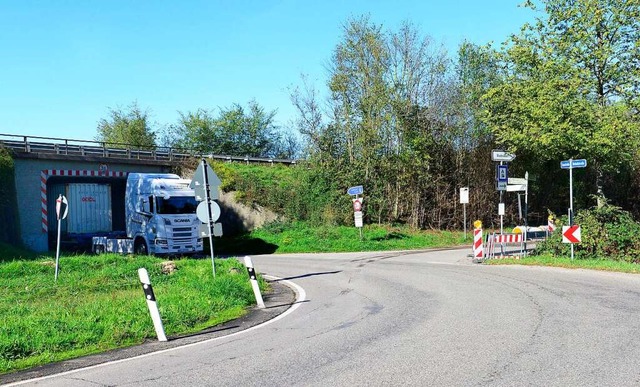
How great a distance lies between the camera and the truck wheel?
80.1ft

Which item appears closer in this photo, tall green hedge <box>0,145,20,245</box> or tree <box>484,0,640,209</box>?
tree <box>484,0,640,209</box>

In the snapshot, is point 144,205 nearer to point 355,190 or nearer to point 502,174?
point 355,190

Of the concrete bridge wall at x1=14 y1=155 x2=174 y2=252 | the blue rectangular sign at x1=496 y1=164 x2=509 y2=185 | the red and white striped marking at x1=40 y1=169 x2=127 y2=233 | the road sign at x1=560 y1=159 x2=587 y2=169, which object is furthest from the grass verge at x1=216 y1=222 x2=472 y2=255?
the road sign at x1=560 y1=159 x2=587 y2=169

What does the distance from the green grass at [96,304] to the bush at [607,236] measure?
11704mm

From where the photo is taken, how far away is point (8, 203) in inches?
1030

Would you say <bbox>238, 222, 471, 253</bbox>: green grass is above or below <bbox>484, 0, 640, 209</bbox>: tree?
below

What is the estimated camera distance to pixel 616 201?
39531 mm

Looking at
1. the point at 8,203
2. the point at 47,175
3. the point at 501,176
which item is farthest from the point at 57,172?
the point at 501,176

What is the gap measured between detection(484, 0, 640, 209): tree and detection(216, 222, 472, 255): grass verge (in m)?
9.10

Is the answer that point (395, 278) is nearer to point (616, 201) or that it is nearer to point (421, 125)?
point (421, 125)

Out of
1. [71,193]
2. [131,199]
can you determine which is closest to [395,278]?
[131,199]

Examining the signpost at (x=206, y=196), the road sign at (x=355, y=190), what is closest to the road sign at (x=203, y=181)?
the signpost at (x=206, y=196)

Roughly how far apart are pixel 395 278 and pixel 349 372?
385 inches

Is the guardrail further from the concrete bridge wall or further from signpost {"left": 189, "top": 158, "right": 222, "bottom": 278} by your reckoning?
signpost {"left": 189, "top": 158, "right": 222, "bottom": 278}
